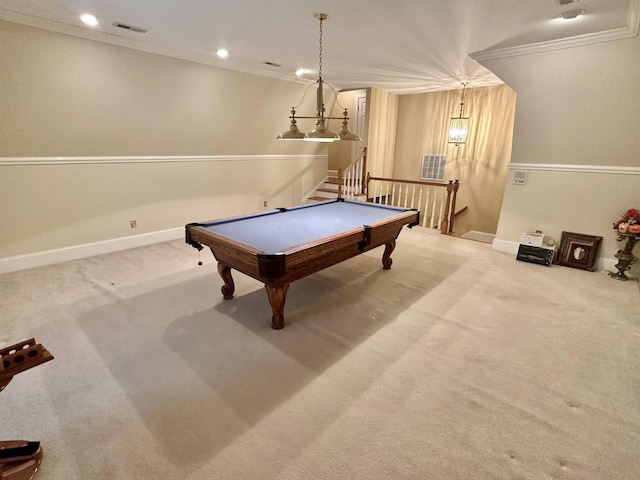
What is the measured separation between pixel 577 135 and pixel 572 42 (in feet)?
3.33

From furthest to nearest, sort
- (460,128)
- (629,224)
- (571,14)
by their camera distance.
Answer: (460,128) < (629,224) < (571,14)

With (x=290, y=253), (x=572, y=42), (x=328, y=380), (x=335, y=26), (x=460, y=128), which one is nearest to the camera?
(x=328, y=380)

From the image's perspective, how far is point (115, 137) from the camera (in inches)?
159

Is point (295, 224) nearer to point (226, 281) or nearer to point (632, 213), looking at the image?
point (226, 281)

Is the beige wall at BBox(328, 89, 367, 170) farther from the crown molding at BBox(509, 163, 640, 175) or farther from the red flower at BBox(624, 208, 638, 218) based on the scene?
the red flower at BBox(624, 208, 638, 218)

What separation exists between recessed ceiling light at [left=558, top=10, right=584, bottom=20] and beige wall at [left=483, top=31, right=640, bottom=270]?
0.91 metres

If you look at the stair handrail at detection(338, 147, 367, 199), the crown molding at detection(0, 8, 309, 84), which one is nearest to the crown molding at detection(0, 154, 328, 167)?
the stair handrail at detection(338, 147, 367, 199)

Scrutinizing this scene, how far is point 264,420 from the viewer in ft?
5.72

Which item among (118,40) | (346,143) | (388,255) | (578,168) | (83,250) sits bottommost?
(83,250)

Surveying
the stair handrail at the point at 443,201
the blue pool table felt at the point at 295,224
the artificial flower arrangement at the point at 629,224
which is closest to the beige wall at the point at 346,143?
the stair handrail at the point at 443,201

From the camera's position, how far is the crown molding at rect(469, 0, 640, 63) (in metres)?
2.83

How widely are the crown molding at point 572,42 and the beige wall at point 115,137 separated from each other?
2985 mm

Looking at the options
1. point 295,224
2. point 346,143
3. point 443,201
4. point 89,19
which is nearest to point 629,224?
point 443,201

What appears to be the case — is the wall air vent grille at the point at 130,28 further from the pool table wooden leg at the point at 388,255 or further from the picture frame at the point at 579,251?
the picture frame at the point at 579,251
